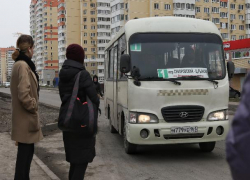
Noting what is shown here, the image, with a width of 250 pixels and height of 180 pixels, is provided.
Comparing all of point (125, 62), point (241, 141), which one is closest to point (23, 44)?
point (125, 62)

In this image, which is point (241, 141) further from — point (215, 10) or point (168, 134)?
point (215, 10)

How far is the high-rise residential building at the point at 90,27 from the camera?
111 m

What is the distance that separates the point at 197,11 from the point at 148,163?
9246 centimetres

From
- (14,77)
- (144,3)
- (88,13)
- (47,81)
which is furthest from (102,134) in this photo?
(47,81)

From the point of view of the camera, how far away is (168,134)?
261 inches

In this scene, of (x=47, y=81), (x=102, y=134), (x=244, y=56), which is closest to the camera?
→ (x=102, y=134)

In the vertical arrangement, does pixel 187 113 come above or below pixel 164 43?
below

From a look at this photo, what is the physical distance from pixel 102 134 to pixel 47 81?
381 feet

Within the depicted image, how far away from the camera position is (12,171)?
571 centimetres

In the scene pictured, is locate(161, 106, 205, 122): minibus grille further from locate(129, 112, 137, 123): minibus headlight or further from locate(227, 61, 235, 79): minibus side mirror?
locate(227, 61, 235, 79): minibus side mirror

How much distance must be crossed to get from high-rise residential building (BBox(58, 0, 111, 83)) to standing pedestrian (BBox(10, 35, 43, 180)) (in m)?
106

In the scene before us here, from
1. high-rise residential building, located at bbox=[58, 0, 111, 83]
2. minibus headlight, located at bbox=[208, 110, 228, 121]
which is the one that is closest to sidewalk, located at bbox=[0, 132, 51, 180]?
minibus headlight, located at bbox=[208, 110, 228, 121]

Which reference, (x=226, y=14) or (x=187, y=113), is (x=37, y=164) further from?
(x=226, y=14)

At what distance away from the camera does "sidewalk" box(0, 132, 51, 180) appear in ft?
17.7
